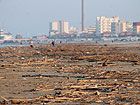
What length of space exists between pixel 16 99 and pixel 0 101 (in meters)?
0.40

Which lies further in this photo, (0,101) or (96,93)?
(96,93)

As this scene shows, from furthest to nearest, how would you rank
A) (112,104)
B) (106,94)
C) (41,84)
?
(41,84) → (106,94) → (112,104)

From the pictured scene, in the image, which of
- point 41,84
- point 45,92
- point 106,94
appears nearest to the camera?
point 106,94

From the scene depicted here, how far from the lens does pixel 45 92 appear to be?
1002cm

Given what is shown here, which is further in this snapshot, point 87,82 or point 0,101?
point 87,82

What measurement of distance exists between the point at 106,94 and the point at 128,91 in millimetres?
761

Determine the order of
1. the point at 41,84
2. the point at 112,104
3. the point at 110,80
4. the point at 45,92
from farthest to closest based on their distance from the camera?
the point at 110,80 → the point at 41,84 → the point at 45,92 → the point at 112,104

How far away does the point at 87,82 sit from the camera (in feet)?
39.0

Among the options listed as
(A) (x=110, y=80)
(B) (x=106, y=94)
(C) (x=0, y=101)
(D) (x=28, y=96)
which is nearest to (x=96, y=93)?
(B) (x=106, y=94)

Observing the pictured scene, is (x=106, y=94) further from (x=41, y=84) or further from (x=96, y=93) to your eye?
(x=41, y=84)

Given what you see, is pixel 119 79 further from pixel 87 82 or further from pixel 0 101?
pixel 0 101

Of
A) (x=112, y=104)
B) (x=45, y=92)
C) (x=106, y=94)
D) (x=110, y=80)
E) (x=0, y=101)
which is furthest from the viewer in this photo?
(x=110, y=80)

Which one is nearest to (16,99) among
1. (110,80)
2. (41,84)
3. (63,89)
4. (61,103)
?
(61,103)

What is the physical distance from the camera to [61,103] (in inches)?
328
